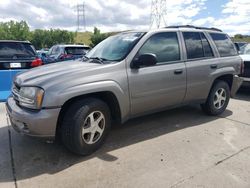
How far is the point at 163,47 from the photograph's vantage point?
465 cm

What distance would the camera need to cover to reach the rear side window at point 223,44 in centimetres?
561

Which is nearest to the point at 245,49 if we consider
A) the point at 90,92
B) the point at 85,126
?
the point at 90,92

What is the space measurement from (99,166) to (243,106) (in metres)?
4.71

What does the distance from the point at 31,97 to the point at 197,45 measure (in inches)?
131

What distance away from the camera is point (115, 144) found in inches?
167

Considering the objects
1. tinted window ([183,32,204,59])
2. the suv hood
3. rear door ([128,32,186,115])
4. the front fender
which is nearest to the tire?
the front fender

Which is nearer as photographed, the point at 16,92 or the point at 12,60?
the point at 16,92

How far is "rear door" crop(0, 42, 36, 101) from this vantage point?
712cm

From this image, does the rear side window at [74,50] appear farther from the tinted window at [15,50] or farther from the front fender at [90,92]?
the front fender at [90,92]

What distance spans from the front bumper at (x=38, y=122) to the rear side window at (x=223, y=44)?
3.78 m

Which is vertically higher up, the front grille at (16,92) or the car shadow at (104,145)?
the front grille at (16,92)

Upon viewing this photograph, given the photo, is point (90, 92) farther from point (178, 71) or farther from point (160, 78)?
point (178, 71)

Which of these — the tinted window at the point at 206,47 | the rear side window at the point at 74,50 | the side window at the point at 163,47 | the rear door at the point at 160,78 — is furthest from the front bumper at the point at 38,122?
the rear side window at the point at 74,50

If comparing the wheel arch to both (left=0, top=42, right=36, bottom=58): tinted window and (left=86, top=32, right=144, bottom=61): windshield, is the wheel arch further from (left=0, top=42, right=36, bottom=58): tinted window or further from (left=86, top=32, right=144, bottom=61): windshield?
(left=0, top=42, right=36, bottom=58): tinted window
